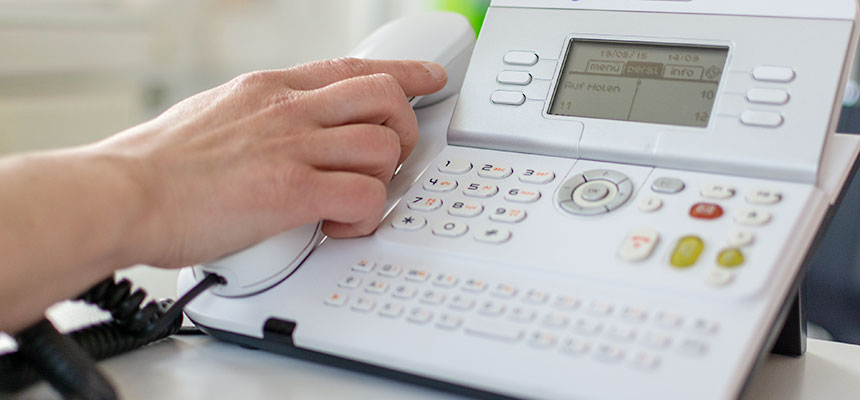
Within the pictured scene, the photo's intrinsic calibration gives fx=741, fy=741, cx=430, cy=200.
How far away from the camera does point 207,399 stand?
0.40 metres

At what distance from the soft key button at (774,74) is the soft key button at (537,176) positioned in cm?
14

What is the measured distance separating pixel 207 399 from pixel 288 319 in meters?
0.07

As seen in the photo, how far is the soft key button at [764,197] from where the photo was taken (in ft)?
1.36

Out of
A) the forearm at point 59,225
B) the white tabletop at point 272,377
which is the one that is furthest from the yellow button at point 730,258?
the forearm at point 59,225

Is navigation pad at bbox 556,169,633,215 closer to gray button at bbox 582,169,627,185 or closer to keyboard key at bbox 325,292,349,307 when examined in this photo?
gray button at bbox 582,169,627,185

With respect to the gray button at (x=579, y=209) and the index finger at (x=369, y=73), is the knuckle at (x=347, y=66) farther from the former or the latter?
the gray button at (x=579, y=209)

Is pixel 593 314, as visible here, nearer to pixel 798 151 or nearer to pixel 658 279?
pixel 658 279

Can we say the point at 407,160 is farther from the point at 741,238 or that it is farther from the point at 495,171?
the point at 741,238

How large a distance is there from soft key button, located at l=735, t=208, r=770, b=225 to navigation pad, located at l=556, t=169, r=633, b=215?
0.22 feet

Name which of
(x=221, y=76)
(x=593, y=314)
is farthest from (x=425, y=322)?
(x=221, y=76)

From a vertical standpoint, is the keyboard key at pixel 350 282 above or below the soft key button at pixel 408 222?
below

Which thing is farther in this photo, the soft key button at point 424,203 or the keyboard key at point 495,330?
the soft key button at point 424,203

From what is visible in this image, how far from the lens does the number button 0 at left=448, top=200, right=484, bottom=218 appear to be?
18.7 inches

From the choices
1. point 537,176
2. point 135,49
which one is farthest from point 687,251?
point 135,49
